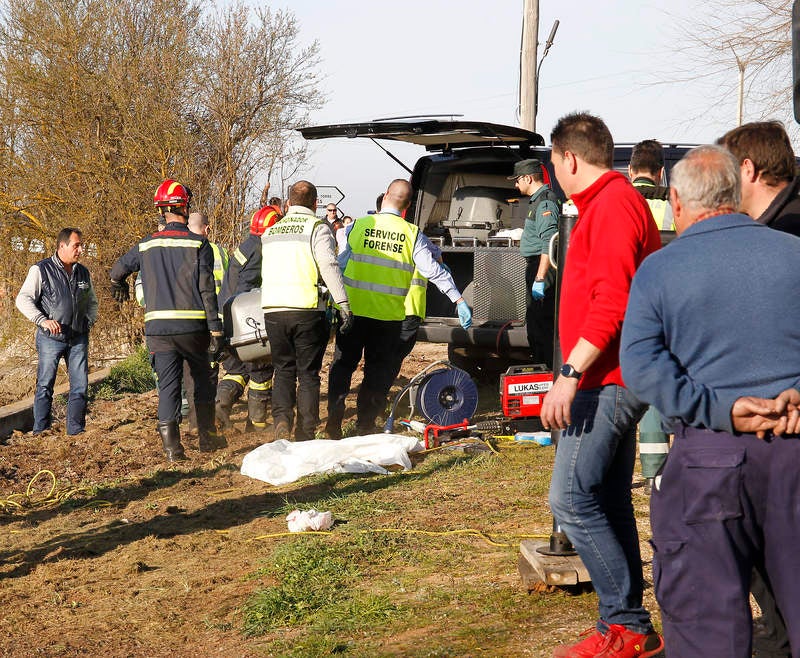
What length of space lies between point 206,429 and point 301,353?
1.14 meters

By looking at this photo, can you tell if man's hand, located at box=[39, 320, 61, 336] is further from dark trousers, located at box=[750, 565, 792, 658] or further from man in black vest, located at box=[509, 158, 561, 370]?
dark trousers, located at box=[750, 565, 792, 658]

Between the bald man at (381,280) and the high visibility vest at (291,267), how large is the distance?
1.58 ft

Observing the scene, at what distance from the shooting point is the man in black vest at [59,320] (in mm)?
9648

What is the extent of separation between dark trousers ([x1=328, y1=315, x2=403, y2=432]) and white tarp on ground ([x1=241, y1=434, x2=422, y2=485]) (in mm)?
847

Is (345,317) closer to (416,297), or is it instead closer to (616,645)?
(416,297)

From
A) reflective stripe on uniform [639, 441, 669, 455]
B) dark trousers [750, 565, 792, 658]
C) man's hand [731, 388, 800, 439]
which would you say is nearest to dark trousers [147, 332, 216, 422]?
reflective stripe on uniform [639, 441, 669, 455]

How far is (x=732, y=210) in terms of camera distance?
9.80 ft

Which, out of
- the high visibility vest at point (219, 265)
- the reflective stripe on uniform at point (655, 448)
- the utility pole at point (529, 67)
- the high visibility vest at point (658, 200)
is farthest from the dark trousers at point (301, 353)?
the utility pole at point (529, 67)

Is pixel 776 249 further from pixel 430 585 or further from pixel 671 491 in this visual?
pixel 430 585

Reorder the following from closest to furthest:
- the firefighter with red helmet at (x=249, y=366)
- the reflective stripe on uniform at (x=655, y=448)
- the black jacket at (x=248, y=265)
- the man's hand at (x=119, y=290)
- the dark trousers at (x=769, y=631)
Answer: the dark trousers at (x=769, y=631), the reflective stripe on uniform at (x=655, y=448), the man's hand at (x=119, y=290), the firefighter with red helmet at (x=249, y=366), the black jacket at (x=248, y=265)

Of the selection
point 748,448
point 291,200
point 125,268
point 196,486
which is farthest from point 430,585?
point 125,268

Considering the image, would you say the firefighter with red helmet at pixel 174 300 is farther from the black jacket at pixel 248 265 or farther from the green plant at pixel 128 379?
the green plant at pixel 128 379

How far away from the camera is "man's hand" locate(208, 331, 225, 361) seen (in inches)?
334

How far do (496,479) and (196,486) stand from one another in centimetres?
217
